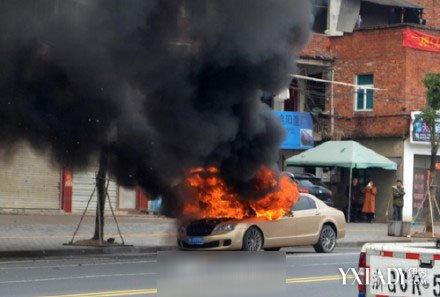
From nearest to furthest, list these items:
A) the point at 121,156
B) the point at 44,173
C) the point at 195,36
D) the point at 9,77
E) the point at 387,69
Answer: the point at 195,36 < the point at 9,77 < the point at 121,156 < the point at 44,173 < the point at 387,69

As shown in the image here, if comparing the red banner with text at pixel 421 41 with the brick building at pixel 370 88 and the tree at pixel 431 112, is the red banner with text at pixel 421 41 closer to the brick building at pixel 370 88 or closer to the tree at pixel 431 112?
the brick building at pixel 370 88

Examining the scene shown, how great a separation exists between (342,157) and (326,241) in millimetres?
12291

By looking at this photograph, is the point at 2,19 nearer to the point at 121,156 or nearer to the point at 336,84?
the point at 121,156

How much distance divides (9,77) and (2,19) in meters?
1.00

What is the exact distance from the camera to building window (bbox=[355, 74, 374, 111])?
126 feet

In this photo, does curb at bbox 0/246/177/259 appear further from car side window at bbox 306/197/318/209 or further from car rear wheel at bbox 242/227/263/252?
car side window at bbox 306/197/318/209

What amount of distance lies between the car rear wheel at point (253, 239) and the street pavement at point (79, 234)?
1418 mm

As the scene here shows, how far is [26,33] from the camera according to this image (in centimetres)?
1398

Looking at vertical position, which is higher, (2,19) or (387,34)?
(387,34)

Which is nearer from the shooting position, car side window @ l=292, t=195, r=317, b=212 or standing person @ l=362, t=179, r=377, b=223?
car side window @ l=292, t=195, r=317, b=212

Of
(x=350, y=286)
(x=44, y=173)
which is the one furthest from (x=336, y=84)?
(x=350, y=286)

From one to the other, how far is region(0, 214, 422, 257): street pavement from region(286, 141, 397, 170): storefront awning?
88.9 inches

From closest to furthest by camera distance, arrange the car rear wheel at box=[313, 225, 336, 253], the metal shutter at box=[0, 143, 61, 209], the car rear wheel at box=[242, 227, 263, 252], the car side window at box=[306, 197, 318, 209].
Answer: the car rear wheel at box=[242, 227, 263, 252]
the car side window at box=[306, 197, 318, 209]
the car rear wheel at box=[313, 225, 336, 253]
the metal shutter at box=[0, 143, 61, 209]

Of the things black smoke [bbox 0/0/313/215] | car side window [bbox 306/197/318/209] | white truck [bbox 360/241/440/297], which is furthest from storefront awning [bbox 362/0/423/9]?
white truck [bbox 360/241/440/297]
